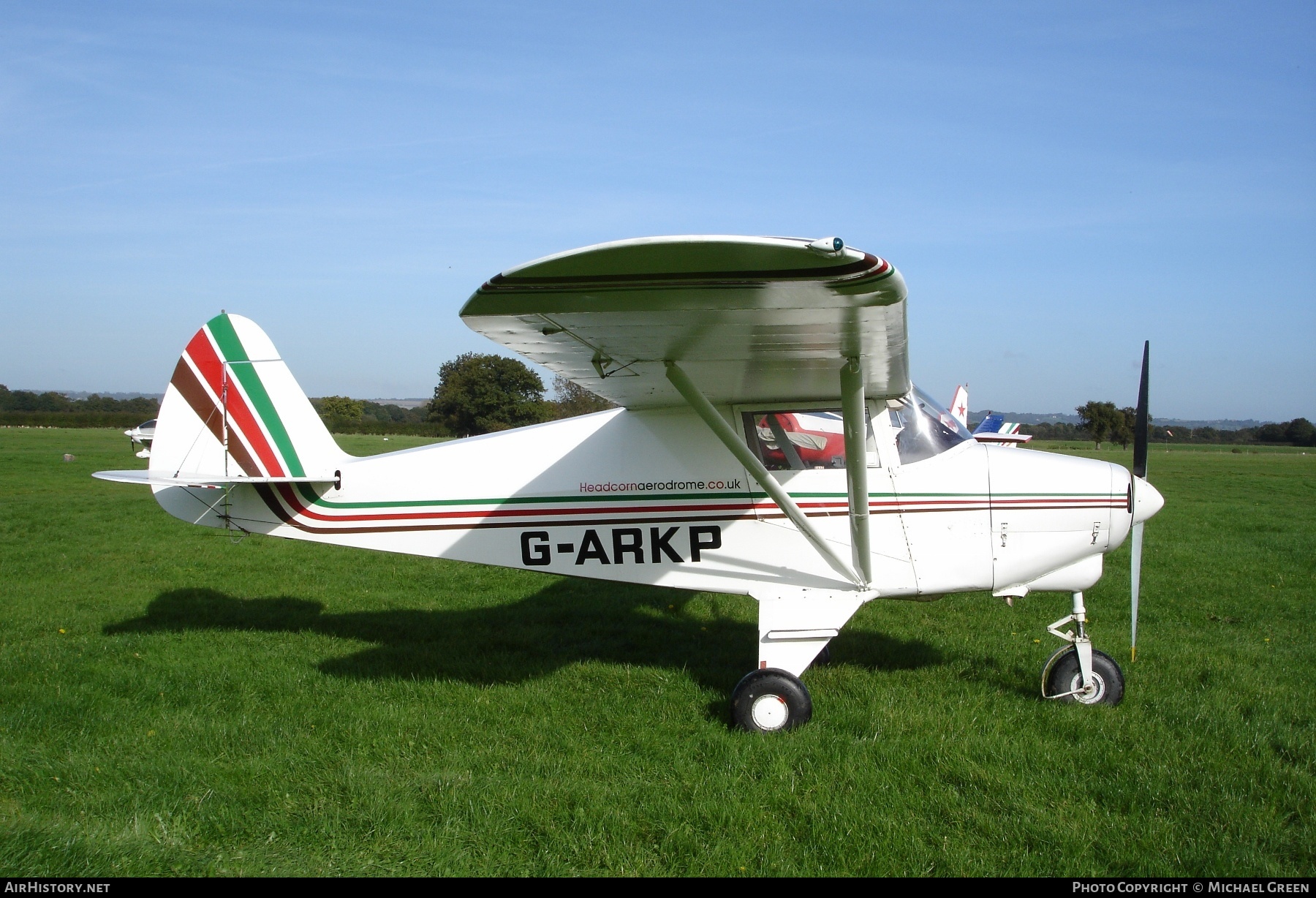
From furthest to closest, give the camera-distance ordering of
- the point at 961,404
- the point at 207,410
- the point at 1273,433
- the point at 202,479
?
the point at 1273,433
the point at 961,404
the point at 207,410
the point at 202,479

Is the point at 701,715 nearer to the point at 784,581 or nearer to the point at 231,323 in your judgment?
the point at 784,581

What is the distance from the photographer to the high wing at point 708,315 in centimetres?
307

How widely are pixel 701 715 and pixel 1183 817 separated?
103 inches

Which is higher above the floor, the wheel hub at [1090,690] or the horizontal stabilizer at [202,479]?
the horizontal stabilizer at [202,479]

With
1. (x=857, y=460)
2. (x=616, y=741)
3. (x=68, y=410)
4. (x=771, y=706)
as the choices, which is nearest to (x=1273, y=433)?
(x=857, y=460)

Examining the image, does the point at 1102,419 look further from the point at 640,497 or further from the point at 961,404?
the point at 640,497

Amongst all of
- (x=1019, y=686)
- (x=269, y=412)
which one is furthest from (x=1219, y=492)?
(x=269, y=412)

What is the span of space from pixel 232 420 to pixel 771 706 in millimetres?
4711

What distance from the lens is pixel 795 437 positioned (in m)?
5.93

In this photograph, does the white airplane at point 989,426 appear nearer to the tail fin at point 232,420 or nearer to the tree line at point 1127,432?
the tail fin at point 232,420

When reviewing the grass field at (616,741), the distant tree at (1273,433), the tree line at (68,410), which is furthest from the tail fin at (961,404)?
the distant tree at (1273,433)

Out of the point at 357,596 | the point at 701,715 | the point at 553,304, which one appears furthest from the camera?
the point at 357,596

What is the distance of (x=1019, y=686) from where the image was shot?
580 cm

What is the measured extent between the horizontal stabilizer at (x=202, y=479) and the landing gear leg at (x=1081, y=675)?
212 inches
